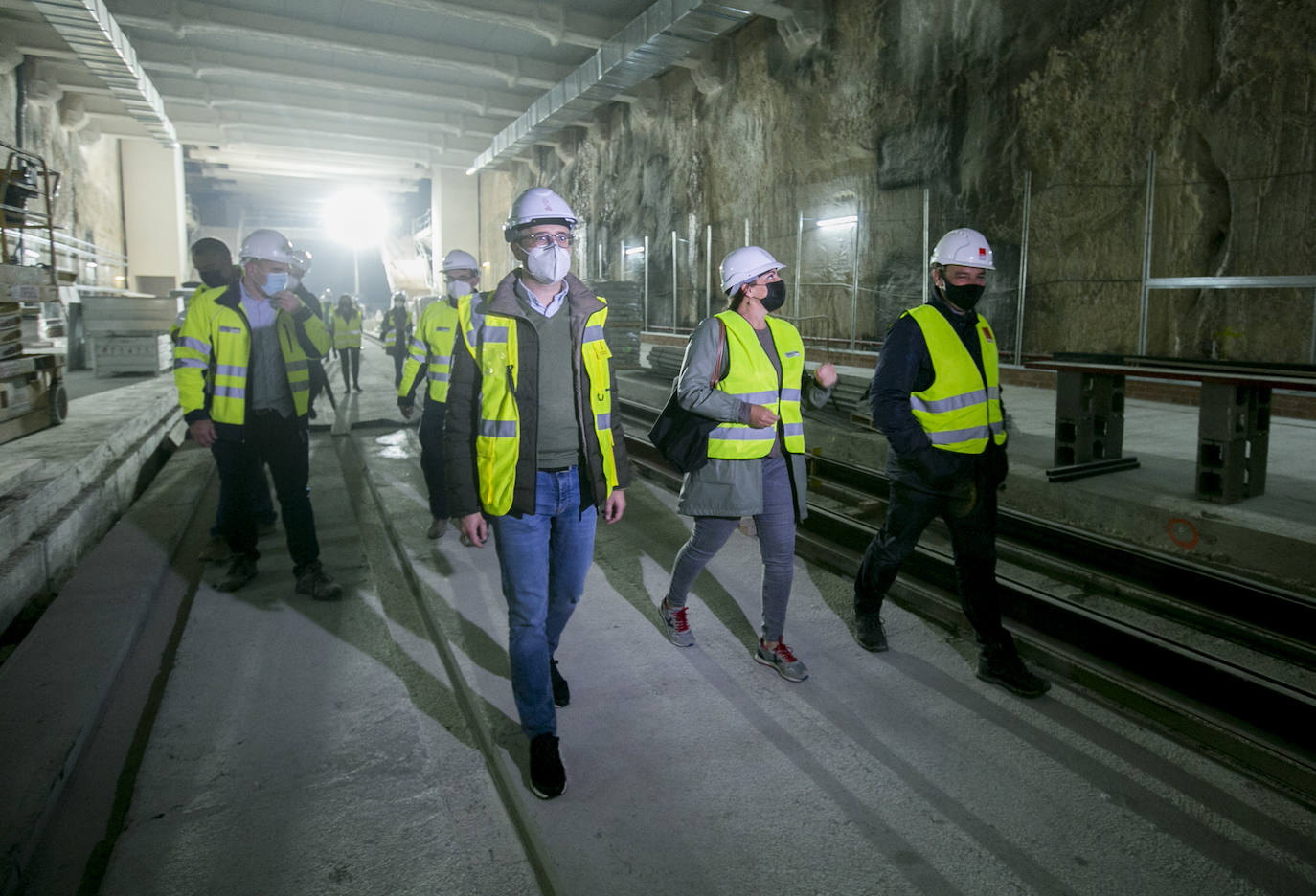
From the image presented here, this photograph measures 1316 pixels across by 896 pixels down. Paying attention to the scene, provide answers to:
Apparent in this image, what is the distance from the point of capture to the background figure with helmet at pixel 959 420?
354cm

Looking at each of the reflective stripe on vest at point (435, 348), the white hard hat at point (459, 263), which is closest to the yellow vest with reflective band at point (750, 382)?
the reflective stripe on vest at point (435, 348)

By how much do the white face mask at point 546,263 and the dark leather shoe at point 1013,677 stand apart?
256 centimetres

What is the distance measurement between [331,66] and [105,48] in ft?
20.7

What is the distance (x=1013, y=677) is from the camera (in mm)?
3594

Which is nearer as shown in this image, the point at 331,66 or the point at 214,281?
the point at 214,281

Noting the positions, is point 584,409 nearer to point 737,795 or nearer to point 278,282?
point 737,795

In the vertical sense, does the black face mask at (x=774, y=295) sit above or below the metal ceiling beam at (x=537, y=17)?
below

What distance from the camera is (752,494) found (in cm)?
365

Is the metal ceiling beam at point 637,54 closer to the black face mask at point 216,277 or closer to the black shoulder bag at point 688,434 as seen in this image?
the black face mask at point 216,277

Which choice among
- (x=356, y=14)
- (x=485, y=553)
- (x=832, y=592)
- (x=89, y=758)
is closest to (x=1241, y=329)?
(x=832, y=592)

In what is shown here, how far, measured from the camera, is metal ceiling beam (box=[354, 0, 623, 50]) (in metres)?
16.4

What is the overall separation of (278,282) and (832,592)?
3898mm

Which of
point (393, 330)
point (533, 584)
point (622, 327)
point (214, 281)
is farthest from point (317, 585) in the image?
point (393, 330)

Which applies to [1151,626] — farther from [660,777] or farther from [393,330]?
[393,330]
